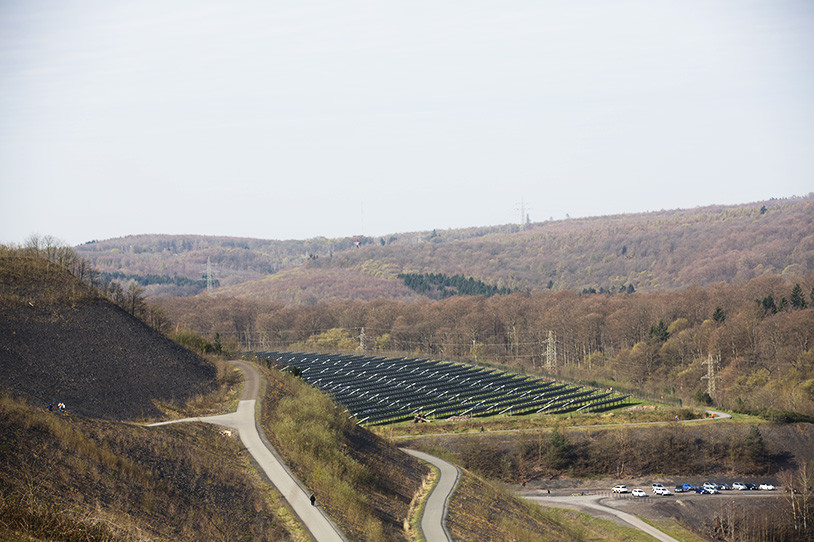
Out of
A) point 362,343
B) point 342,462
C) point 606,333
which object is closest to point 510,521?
point 342,462

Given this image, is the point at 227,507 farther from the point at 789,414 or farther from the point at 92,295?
the point at 789,414

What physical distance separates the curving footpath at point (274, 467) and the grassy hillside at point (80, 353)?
3.50 metres

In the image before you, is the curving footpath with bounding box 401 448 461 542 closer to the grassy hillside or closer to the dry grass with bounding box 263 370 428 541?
the dry grass with bounding box 263 370 428 541

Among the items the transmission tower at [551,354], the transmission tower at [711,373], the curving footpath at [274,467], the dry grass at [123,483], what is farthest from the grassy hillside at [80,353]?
the transmission tower at [551,354]

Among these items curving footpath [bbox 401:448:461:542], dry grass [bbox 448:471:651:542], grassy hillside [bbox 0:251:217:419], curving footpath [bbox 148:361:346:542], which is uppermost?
grassy hillside [bbox 0:251:217:419]

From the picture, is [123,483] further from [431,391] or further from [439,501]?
[431,391]

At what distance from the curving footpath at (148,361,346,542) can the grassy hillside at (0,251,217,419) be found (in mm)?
3499

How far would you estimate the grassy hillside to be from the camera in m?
37.9

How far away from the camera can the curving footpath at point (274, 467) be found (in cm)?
2924

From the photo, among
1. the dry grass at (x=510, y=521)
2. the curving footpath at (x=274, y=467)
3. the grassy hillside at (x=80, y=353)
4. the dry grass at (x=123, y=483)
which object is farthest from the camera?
the dry grass at (x=510, y=521)

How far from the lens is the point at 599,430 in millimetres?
70938

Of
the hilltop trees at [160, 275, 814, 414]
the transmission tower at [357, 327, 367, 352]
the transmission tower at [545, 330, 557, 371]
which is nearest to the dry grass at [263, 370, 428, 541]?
the hilltop trees at [160, 275, 814, 414]

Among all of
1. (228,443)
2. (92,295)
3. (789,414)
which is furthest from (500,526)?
(789,414)

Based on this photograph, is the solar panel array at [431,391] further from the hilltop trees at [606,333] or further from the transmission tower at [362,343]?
the transmission tower at [362,343]
